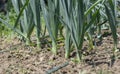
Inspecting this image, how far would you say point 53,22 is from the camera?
2.34m

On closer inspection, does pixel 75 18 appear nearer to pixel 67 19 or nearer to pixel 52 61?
pixel 67 19

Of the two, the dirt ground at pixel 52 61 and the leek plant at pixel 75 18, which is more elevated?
the leek plant at pixel 75 18

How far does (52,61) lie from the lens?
2316 millimetres

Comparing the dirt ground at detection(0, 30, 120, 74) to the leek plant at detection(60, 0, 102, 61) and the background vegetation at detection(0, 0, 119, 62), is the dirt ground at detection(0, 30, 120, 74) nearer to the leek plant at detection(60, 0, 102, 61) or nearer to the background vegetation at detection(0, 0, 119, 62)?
the background vegetation at detection(0, 0, 119, 62)

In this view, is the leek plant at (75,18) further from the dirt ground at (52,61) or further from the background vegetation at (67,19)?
the dirt ground at (52,61)

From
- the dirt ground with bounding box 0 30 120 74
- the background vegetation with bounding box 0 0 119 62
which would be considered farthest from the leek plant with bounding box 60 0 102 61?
the dirt ground with bounding box 0 30 120 74

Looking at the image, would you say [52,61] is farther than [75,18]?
Yes

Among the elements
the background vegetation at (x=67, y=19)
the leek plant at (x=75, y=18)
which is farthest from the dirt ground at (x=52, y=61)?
the leek plant at (x=75, y=18)

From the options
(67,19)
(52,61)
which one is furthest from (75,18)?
(52,61)

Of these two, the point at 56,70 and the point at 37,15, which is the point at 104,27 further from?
the point at 56,70

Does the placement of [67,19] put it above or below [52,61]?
above

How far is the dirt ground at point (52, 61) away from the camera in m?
2.14

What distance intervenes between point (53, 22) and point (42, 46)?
1.18 ft

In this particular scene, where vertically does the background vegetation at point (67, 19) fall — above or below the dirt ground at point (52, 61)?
above
